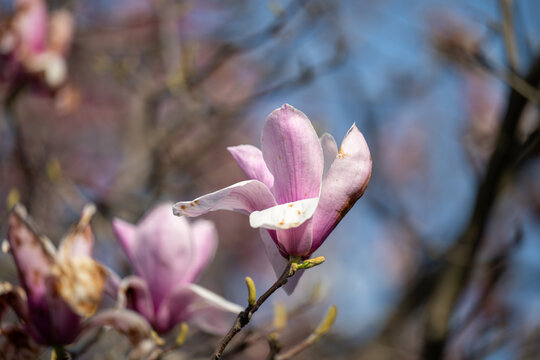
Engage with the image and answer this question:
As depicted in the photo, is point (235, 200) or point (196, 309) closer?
point (235, 200)

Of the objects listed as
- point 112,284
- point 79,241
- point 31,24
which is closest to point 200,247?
point 112,284

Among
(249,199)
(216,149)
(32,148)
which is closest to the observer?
(249,199)

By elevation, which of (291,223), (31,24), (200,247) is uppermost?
(31,24)

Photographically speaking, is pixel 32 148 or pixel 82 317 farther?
pixel 32 148

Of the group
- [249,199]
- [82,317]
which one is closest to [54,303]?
[82,317]

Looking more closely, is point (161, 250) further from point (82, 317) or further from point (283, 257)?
point (283, 257)

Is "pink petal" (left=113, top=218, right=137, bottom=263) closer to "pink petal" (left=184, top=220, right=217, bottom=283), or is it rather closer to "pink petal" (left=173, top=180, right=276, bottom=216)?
"pink petal" (left=184, top=220, right=217, bottom=283)

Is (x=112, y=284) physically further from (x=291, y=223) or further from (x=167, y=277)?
(x=291, y=223)
